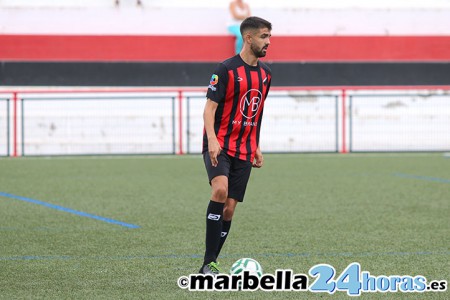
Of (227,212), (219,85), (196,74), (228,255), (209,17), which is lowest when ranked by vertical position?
(228,255)

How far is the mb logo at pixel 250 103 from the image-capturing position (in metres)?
6.76

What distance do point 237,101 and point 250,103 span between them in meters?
0.11

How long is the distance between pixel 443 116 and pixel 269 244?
49.3 feet

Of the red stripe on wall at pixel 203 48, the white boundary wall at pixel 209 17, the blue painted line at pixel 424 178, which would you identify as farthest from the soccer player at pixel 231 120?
the white boundary wall at pixel 209 17

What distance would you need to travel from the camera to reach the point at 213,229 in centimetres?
674

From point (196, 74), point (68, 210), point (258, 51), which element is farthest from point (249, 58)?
point (196, 74)

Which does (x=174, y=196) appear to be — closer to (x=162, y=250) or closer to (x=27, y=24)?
(x=162, y=250)

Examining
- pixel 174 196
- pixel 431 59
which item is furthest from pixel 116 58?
pixel 174 196

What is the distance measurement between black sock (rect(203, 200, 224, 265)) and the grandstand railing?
15408 mm

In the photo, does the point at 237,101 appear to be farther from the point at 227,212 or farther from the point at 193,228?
the point at 193,228

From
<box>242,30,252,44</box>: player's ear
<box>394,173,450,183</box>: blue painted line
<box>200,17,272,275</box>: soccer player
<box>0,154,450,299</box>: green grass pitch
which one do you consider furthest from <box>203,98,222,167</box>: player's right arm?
<box>394,173,450,183</box>: blue painted line

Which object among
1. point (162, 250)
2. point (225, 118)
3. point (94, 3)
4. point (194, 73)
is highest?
point (94, 3)

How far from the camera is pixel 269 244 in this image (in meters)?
8.43

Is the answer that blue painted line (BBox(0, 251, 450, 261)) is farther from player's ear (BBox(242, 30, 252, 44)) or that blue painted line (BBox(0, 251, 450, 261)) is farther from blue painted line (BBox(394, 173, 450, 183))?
blue painted line (BBox(394, 173, 450, 183))
